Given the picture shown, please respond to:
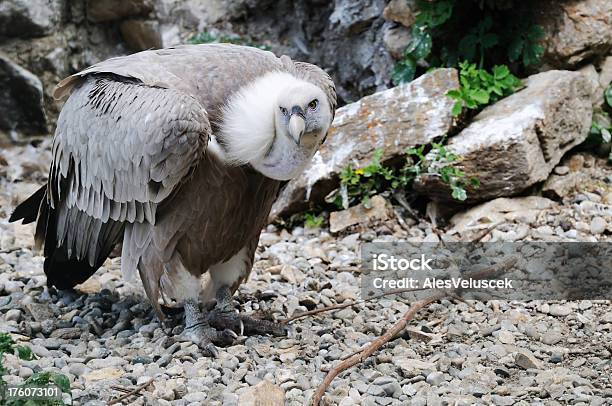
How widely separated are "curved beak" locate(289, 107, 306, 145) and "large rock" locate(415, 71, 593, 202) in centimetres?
256

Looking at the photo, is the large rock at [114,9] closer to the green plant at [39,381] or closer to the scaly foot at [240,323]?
the scaly foot at [240,323]

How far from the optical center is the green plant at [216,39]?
8355 millimetres

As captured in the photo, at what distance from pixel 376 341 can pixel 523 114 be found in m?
2.79

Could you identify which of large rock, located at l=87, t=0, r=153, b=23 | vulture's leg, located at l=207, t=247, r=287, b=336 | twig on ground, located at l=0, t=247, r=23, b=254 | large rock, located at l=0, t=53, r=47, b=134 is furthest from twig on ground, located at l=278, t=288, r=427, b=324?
large rock, located at l=87, t=0, r=153, b=23

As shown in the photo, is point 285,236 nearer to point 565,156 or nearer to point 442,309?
point 442,309

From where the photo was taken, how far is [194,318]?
15.4 feet

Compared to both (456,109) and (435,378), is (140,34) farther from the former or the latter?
(435,378)

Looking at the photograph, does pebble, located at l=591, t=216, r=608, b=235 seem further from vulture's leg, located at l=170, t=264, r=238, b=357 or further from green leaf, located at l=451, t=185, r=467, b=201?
vulture's leg, located at l=170, t=264, r=238, b=357

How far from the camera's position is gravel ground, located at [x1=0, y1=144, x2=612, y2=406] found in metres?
3.80

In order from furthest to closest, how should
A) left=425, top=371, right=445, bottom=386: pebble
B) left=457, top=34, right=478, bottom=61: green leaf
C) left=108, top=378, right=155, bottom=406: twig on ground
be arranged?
left=457, top=34, right=478, bottom=61: green leaf, left=425, top=371, right=445, bottom=386: pebble, left=108, top=378, right=155, bottom=406: twig on ground

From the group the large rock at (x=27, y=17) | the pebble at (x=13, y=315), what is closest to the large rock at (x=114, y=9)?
the large rock at (x=27, y=17)

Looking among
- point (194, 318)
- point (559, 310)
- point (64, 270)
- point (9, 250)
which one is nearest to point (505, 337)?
point (559, 310)

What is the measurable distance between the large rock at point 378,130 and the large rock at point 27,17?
2.87 metres

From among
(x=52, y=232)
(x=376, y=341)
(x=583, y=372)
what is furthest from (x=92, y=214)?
(x=583, y=372)
